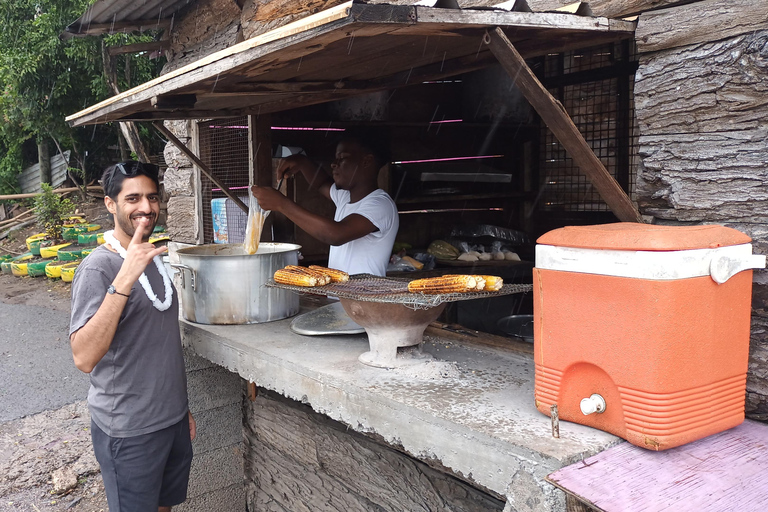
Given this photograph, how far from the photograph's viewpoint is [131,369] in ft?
9.12

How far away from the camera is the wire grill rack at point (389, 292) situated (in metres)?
Answer: 2.36

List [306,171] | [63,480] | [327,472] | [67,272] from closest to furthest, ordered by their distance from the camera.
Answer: [327,472]
[306,171]
[63,480]
[67,272]

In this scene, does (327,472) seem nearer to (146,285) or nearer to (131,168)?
(146,285)

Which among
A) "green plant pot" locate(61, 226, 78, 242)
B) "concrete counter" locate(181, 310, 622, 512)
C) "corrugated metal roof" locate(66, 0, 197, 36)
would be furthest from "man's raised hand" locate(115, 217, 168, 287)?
"green plant pot" locate(61, 226, 78, 242)

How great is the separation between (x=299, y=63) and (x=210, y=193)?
12.9 ft

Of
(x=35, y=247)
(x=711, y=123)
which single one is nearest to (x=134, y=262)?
(x=711, y=123)

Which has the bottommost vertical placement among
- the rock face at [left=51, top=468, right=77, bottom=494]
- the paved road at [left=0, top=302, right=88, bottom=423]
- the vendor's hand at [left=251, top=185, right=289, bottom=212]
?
the rock face at [left=51, top=468, right=77, bottom=494]

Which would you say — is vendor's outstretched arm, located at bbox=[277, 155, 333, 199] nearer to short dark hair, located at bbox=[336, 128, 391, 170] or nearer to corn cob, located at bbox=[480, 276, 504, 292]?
short dark hair, located at bbox=[336, 128, 391, 170]

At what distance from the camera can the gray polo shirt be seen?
2.74m

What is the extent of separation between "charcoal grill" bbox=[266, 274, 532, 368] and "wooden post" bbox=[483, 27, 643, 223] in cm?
52

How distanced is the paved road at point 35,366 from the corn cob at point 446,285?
18.6ft

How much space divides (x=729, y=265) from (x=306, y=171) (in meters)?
3.39

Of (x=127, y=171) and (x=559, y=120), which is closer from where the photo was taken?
(x=559, y=120)

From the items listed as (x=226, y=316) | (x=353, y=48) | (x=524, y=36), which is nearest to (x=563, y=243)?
(x=524, y=36)
